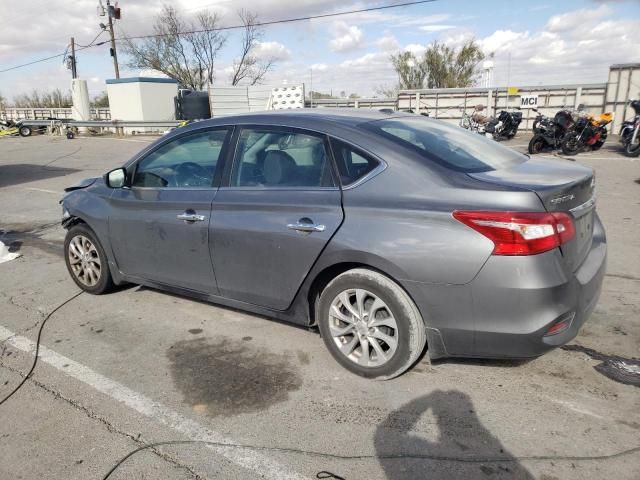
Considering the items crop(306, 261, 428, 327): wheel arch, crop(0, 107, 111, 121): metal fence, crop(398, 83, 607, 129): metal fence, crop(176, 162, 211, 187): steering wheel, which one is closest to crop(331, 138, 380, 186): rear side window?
crop(306, 261, 428, 327): wheel arch

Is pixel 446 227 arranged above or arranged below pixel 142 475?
above

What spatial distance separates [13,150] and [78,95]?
10314mm

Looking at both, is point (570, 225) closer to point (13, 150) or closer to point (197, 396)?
point (197, 396)

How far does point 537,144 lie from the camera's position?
48.3 ft

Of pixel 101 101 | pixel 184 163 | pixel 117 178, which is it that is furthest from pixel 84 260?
pixel 101 101

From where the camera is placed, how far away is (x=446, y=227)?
9.09 ft

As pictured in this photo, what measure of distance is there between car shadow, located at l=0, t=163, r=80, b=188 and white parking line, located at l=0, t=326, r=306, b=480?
10526 millimetres

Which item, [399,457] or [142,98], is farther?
[142,98]

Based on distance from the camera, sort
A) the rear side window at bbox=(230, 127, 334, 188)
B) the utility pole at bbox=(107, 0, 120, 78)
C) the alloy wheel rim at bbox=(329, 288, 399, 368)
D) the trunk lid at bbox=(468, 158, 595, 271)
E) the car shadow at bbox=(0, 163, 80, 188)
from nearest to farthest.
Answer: the trunk lid at bbox=(468, 158, 595, 271) < the alloy wheel rim at bbox=(329, 288, 399, 368) < the rear side window at bbox=(230, 127, 334, 188) < the car shadow at bbox=(0, 163, 80, 188) < the utility pole at bbox=(107, 0, 120, 78)

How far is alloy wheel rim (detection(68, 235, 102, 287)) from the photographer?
4.73 m

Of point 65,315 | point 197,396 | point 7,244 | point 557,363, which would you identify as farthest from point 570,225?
point 7,244

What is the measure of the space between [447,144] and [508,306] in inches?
47.8

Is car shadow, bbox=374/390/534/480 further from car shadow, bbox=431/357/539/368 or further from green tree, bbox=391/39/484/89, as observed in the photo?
green tree, bbox=391/39/484/89

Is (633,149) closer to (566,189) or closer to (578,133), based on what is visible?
(578,133)
